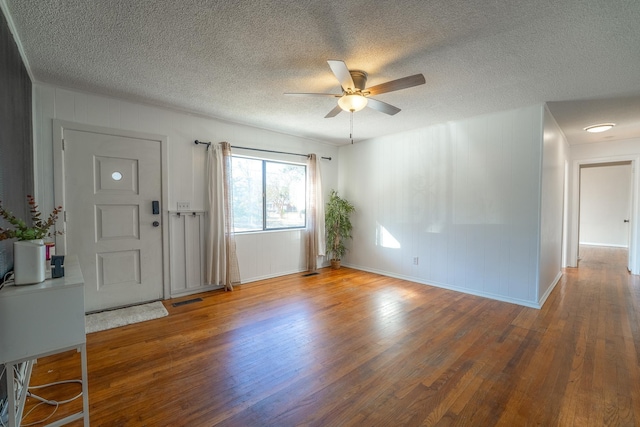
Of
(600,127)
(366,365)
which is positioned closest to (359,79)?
(366,365)

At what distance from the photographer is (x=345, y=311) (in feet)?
10.6

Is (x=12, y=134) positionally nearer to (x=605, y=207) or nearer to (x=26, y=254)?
(x=26, y=254)

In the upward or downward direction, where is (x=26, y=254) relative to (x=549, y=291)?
upward

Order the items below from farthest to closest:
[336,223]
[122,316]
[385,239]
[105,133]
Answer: [336,223]
[385,239]
[105,133]
[122,316]

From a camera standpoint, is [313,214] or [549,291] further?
[313,214]

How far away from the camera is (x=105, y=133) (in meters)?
3.14

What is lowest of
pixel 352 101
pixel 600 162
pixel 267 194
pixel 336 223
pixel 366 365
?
pixel 366 365

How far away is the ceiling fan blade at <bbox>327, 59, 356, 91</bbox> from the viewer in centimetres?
197

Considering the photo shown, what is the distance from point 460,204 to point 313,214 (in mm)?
2423

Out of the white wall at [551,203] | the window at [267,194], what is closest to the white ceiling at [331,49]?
the white wall at [551,203]

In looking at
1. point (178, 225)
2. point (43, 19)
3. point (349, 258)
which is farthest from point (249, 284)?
point (43, 19)

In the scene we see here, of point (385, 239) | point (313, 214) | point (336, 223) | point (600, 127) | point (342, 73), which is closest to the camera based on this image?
point (342, 73)

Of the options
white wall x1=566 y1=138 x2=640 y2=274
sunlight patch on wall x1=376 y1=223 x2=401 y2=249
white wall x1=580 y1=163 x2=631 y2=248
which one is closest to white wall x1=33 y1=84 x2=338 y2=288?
sunlight patch on wall x1=376 y1=223 x2=401 y2=249

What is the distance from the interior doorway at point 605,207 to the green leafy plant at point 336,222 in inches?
273
